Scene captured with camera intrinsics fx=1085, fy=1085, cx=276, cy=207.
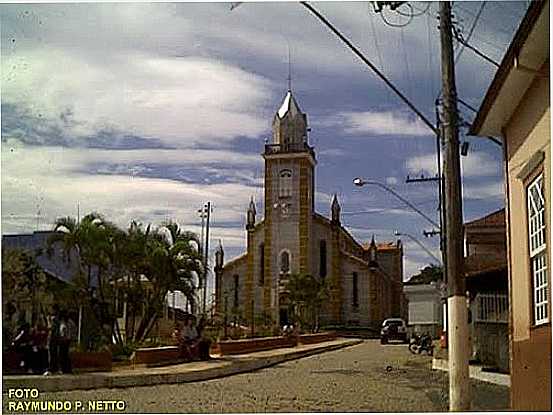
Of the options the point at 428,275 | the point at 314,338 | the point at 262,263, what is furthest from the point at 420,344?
the point at 262,263

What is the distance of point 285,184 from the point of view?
27.5ft

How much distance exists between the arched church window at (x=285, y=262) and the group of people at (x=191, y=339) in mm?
780

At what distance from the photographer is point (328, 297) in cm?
896

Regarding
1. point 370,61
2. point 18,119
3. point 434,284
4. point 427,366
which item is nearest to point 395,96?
point 370,61

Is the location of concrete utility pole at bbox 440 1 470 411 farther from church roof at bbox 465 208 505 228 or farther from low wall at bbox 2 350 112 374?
low wall at bbox 2 350 112 374

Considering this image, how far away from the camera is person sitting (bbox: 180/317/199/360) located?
894 cm

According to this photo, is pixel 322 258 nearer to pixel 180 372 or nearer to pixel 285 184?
pixel 285 184

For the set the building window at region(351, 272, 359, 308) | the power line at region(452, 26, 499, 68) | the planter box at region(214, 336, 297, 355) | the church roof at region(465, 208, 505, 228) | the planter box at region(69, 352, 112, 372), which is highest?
the power line at region(452, 26, 499, 68)

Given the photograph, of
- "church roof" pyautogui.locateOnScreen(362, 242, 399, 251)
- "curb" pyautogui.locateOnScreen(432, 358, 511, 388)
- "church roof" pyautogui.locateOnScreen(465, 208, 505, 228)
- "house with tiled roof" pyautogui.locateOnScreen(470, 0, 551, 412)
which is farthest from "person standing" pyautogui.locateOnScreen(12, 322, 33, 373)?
"house with tiled roof" pyautogui.locateOnScreen(470, 0, 551, 412)

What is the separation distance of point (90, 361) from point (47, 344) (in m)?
0.46

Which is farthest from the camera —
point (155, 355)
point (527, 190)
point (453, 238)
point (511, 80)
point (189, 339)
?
point (189, 339)

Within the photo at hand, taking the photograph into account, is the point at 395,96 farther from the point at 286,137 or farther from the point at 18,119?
the point at 18,119

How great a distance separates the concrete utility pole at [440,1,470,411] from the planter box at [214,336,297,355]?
5.41 ft

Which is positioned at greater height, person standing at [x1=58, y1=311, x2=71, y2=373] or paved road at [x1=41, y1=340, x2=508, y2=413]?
person standing at [x1=58, y1=311, x2=71, y2=373]
